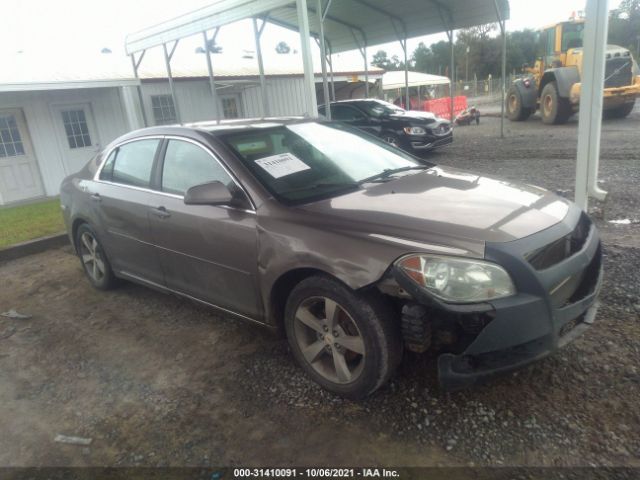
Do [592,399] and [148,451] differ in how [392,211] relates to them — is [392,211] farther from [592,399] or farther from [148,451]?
[148,451]

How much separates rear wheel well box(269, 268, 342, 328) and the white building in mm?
9908

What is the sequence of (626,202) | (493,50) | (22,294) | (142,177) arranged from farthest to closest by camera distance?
(493,50), (626,202), (22,294), (142,177)

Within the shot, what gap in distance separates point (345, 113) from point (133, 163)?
28.8ft

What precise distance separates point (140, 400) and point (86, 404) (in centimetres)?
34

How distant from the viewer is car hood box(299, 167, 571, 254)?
2.30 metres

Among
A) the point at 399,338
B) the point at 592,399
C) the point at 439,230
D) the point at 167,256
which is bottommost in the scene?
the point at 592,399

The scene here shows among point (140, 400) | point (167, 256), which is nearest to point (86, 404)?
point (140, 400)

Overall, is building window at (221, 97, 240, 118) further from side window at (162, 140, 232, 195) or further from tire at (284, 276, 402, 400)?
tire at (284, 276, 402, 400)

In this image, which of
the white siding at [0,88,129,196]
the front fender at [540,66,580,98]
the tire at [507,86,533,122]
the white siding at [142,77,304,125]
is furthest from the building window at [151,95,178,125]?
the tire at [507,86,533,122]

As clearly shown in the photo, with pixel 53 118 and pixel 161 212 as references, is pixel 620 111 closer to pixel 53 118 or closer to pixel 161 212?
pixel 161 212

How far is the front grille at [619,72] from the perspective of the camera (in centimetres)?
1341

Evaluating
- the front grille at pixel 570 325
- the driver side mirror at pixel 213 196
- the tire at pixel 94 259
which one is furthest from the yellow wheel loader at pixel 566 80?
the tire at pixel 94 259

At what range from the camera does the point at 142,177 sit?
374 cm

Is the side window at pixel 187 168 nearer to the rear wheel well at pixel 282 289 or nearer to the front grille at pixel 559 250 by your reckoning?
the rear wheel well at pixel 282 289
